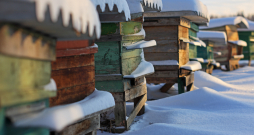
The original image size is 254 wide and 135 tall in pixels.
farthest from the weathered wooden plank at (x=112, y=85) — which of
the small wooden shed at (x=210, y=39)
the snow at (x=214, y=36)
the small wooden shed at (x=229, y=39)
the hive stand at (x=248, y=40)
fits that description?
the hive stand at (x=248, y=40)

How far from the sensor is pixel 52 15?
5.05 ft

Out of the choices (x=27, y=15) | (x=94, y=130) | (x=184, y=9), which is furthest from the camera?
(x=184, y=9)

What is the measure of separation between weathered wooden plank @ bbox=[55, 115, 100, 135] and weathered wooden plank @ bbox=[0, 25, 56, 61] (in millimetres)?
1235

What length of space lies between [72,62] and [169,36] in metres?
4.64

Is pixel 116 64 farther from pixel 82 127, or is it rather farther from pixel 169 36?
pixel 169 36

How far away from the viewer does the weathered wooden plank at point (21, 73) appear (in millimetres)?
1604

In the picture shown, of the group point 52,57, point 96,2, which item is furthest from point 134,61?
point 52,57

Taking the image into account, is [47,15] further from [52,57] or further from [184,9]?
[184,9]

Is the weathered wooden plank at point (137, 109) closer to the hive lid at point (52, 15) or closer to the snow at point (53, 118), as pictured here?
the snow at point (53, 118)

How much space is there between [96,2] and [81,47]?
70 cm

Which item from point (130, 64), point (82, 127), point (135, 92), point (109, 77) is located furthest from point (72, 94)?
point (135, 92)

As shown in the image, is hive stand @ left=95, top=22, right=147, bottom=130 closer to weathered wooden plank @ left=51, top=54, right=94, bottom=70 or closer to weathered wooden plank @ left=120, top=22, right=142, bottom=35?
weathered wooden plank @ left=120, top=22, right=142, bottom=35

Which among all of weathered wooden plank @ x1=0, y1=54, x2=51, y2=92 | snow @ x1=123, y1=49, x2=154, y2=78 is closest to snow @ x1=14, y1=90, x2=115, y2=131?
weathered wooden plank @ x1=0, y1=54, x2=51, y2=92

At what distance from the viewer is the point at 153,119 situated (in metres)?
5.54
